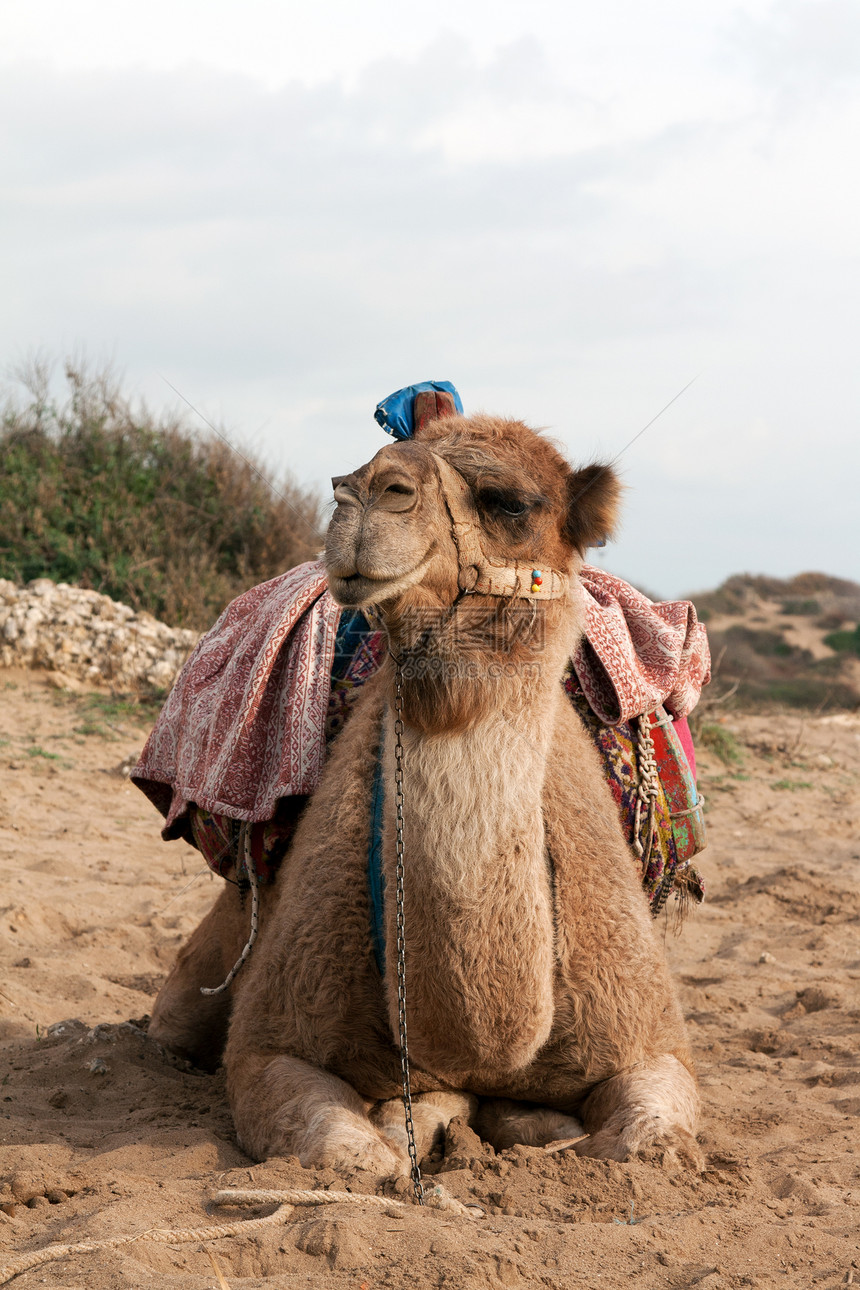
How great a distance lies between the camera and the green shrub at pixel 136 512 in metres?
11.8

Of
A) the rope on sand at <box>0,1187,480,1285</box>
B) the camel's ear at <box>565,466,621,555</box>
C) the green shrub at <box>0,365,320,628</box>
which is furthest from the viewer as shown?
the green shrub at <box>0,365,320,628</box>

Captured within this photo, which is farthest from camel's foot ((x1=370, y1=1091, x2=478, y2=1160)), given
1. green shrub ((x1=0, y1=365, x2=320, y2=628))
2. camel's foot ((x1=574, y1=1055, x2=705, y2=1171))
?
green shrub ((x1=0, y1=365, x2=320, y2=628))

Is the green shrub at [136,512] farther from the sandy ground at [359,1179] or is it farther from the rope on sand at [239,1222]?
the rope on sand at [239,1222]

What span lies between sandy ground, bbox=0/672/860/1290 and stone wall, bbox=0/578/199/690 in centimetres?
154

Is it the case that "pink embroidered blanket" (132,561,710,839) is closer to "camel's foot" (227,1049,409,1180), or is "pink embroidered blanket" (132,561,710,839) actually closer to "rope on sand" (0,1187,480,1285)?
"camel's foot" (227,1049,409,1180)

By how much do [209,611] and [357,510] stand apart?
30.4ft

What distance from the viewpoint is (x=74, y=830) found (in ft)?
23.5

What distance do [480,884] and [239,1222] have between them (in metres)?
0.91

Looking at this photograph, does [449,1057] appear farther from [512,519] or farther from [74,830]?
[74,830]

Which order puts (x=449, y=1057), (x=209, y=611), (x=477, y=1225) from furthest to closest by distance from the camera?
1. (x=209, y=611)
2. (x=449, y=1057)
3. (x=477, y=1225)

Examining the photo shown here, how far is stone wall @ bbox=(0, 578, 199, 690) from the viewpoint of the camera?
395 inches

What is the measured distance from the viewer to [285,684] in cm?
410

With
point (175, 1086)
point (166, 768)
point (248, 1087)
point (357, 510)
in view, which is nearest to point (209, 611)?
point (166, 768)

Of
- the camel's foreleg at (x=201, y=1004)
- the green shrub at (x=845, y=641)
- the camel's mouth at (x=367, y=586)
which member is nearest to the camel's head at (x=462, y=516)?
the camel's mouth at (x=367, y=586)
